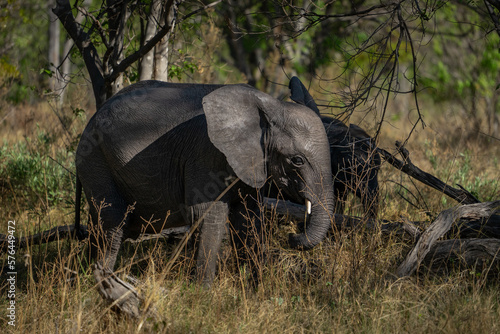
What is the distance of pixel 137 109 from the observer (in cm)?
494

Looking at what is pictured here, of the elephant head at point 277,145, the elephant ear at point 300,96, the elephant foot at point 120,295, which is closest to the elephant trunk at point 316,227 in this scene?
the elephant head at point 277,145

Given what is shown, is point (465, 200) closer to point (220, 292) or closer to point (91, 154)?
point (220, 292)

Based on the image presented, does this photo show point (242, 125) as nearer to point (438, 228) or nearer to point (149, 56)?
point (438, 228)

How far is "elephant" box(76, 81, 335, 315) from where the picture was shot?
4.52 m

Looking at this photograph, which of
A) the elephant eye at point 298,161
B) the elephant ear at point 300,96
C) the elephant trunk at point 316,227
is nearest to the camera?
the elephant trunk at point 316,227

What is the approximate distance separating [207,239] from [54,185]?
3150 mm

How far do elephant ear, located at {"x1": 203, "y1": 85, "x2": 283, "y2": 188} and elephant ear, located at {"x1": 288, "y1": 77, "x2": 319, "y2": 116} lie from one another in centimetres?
50

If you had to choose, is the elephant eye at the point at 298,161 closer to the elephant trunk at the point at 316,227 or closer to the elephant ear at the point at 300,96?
the elephant trunk at the point at 316,227

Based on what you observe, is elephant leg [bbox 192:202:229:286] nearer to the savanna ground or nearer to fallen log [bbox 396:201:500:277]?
the savanna ground

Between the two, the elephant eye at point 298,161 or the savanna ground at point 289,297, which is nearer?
the savanna ground at point 289,297

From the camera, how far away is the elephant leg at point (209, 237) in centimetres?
463

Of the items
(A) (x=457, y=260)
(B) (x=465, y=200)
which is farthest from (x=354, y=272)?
(B) (x=465, y=200)

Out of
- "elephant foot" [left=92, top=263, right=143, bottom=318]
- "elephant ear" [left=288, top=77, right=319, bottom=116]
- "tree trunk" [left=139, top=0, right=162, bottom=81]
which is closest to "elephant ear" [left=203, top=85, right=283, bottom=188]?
"elephant ear" [left=288, top=77, right=319, bottom=116]

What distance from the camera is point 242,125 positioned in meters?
4.59
